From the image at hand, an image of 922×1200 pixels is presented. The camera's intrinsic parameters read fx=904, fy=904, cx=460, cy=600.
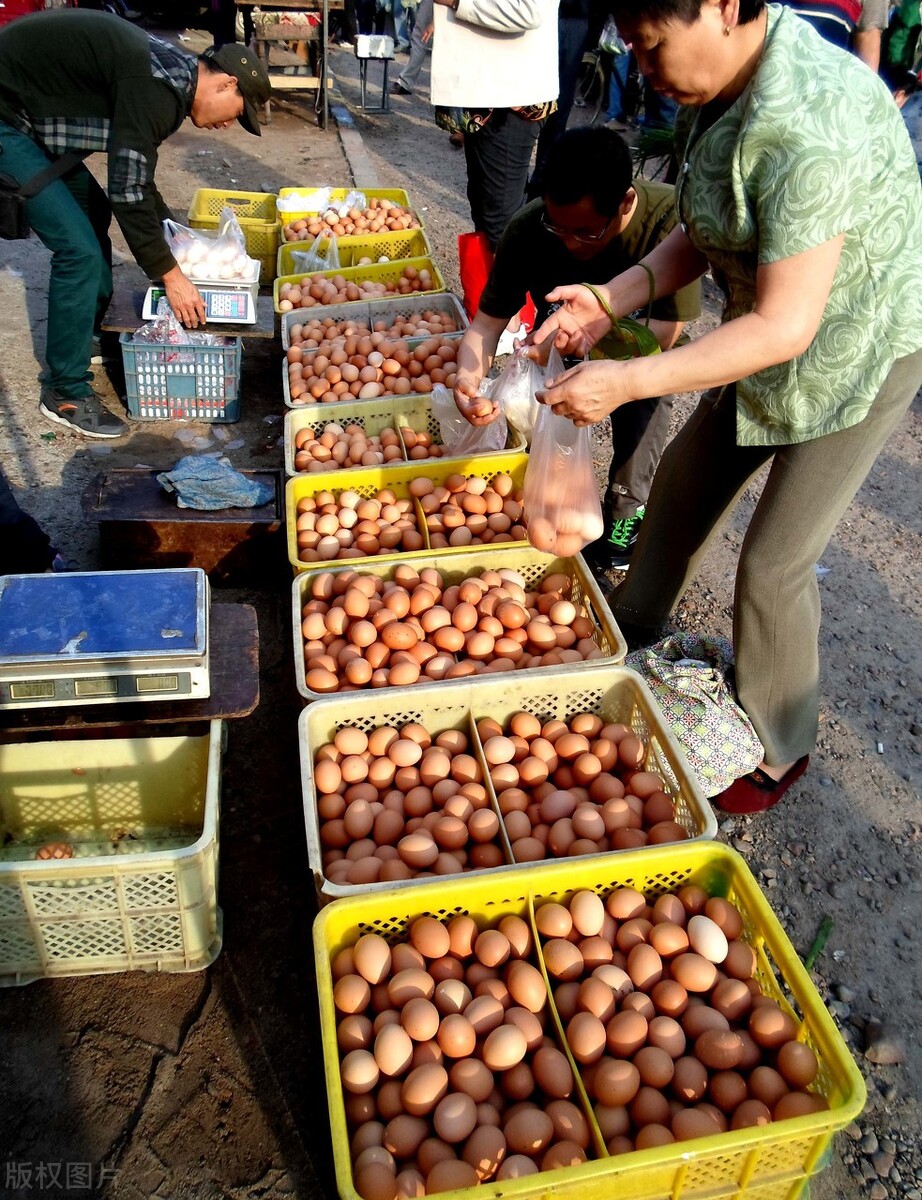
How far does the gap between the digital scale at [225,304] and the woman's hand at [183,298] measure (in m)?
0.07

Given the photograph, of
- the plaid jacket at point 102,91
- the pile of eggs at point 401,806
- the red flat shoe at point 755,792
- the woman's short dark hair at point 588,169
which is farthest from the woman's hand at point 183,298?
the red flat shoe at point 755,792

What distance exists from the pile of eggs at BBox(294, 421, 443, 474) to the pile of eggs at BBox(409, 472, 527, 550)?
31 centimetres

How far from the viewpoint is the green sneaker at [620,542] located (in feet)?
12.4

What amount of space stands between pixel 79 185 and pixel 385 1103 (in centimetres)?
452

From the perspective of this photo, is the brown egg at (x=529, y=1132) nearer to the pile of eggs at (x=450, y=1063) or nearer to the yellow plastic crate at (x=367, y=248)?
the pile of eggs at (x=450, y=1063)

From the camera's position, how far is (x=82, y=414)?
450 cm

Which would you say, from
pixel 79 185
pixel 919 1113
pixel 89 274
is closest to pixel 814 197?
pixel 919 1113

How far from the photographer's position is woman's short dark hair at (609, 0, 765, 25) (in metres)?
1.61

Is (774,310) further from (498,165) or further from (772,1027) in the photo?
(498,165)

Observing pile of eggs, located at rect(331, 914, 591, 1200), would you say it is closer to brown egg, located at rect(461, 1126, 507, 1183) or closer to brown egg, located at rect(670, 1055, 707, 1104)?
brown egg, located at rect(461, 1126, 507, 1183)

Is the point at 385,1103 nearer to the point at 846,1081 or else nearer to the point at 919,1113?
the point at 846,1081

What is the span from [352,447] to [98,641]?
1721 mm

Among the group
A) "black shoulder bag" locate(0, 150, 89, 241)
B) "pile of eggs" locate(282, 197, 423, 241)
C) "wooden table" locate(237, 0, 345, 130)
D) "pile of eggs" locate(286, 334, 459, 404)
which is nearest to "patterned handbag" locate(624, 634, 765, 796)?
"pile of eggs" locate(286, 334, 459, 404)

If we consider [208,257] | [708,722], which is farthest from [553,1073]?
[208,257]
